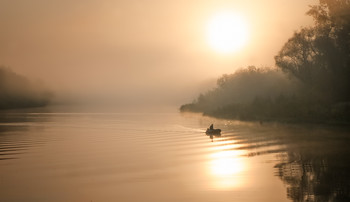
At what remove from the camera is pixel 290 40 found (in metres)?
78.2

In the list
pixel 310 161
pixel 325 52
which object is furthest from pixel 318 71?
pixel 310 161

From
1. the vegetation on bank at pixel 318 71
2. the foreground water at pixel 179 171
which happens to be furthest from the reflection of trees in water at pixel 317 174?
the vegetation on bank at pixel 318 71

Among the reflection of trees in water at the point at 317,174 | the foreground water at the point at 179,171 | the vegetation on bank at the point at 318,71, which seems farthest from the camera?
the vegetation on bank at the point at 318,71

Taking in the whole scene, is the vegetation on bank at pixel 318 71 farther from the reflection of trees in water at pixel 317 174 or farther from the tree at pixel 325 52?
the reflection of trees in water at pixel 317 174

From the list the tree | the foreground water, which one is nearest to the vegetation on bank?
the tree

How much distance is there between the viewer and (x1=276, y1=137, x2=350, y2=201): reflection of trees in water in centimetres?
1956

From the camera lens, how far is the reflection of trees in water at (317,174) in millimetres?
19562

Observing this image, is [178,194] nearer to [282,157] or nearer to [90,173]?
[90,173]

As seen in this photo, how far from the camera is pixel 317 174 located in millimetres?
24281

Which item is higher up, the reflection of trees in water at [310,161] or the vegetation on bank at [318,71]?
the vegetation on bank at [318,71]

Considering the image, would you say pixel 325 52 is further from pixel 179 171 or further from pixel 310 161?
pixel 179 171

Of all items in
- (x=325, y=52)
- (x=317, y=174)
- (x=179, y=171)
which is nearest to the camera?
(x=317, y=174)

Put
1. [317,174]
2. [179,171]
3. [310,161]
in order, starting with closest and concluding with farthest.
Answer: [317,174]
[179,171]
[310,161]

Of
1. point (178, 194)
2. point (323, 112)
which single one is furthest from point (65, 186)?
point (323, 112)
